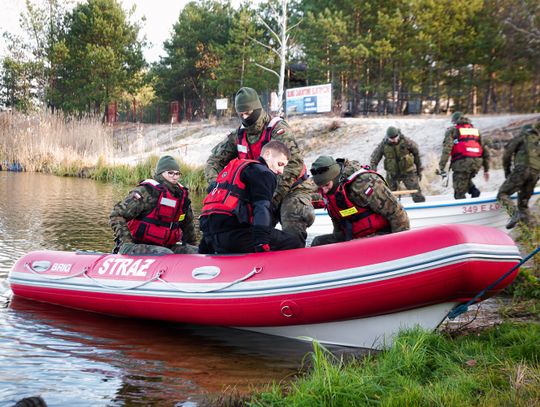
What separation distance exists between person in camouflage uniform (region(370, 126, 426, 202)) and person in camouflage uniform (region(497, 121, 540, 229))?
4.85 ft

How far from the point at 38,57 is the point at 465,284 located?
125 feet

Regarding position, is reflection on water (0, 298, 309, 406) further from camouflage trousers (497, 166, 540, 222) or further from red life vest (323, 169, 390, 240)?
camouflage trousers (497, 166, 540, 222)

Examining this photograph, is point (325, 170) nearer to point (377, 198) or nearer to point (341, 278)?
point (377, 198)

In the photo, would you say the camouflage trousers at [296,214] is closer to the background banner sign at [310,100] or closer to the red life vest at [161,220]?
the red life vest at [161,220]

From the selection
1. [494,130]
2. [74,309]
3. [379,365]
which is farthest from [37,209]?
[494,130]

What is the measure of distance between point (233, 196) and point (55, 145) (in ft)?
57.2

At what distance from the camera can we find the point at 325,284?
4129 mm

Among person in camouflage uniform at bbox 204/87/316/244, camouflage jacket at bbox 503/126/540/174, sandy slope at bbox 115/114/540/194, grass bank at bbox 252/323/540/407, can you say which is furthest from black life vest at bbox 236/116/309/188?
sandy slope at bbox 115/114/540/194

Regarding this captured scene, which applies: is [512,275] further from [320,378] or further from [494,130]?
[494,130]

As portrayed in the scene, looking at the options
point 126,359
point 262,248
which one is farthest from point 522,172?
point 126,359

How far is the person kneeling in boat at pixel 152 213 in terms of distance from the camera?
212 inches

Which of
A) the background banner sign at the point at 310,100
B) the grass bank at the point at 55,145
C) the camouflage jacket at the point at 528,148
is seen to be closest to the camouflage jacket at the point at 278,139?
the camouflage jacket at the point at 528,148

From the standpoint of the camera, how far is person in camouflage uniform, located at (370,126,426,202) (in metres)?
8.92

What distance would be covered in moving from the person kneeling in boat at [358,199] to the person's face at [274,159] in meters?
0.38
